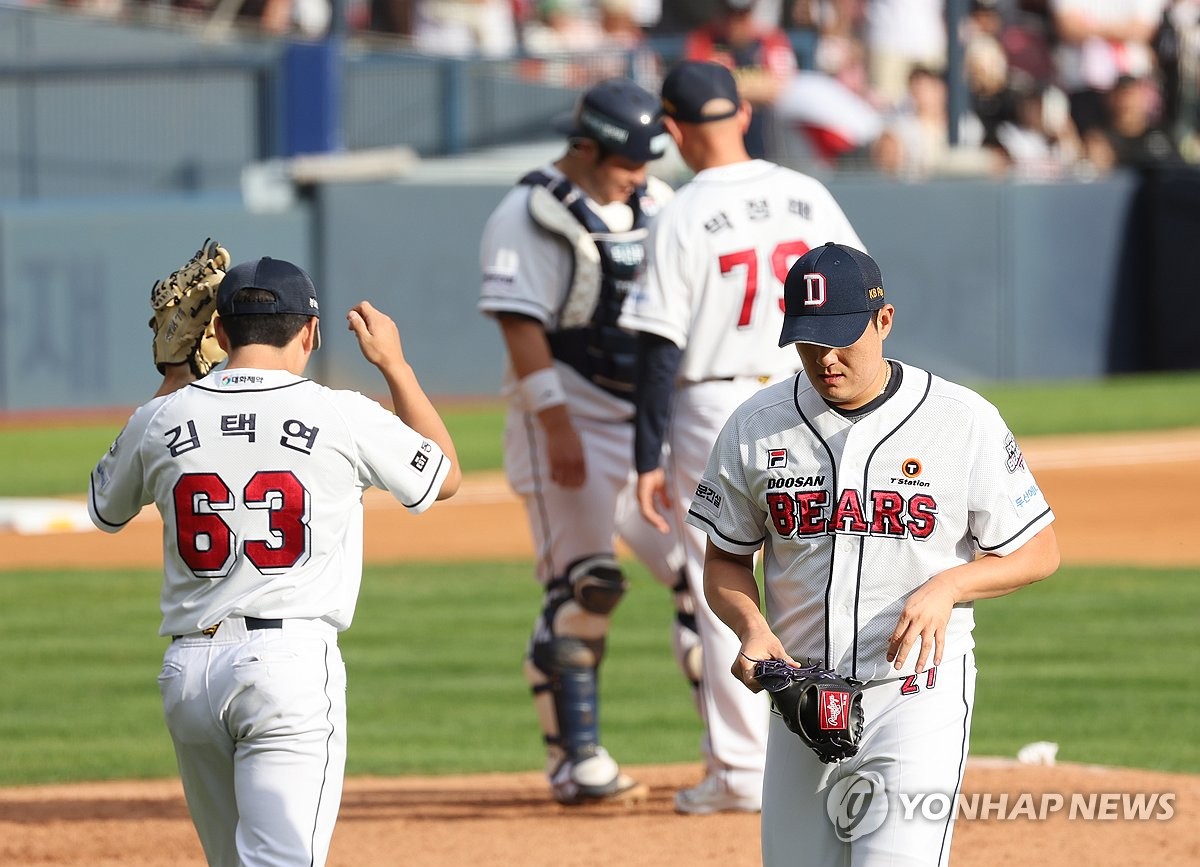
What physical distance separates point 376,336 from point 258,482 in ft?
1.58

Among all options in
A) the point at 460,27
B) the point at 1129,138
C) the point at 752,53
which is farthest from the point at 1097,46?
the point at 460,27

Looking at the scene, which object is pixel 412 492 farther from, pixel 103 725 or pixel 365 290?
pixel 365 290

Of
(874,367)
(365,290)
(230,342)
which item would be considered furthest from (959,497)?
(365,290)

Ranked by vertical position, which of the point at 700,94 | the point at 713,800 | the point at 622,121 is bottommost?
the point at 713,800

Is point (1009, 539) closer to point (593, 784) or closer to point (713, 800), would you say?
point (713, 800)

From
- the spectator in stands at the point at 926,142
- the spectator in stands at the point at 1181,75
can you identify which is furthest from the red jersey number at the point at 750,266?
the spectator in stands at the point at 1181,75

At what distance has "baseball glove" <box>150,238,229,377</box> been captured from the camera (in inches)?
182

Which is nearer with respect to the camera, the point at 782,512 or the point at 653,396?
the point at 782,512

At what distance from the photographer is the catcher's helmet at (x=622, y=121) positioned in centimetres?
630

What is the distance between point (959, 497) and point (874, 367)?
31 centimetres

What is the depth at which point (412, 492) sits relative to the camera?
423cm

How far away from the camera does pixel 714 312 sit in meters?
6.02

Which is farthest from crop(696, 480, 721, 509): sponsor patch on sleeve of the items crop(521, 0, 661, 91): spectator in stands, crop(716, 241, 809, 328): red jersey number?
crop(521, 0, 661, 91): spectator in stands

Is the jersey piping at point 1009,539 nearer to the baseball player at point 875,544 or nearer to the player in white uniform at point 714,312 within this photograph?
the baseball player at point 875,544
